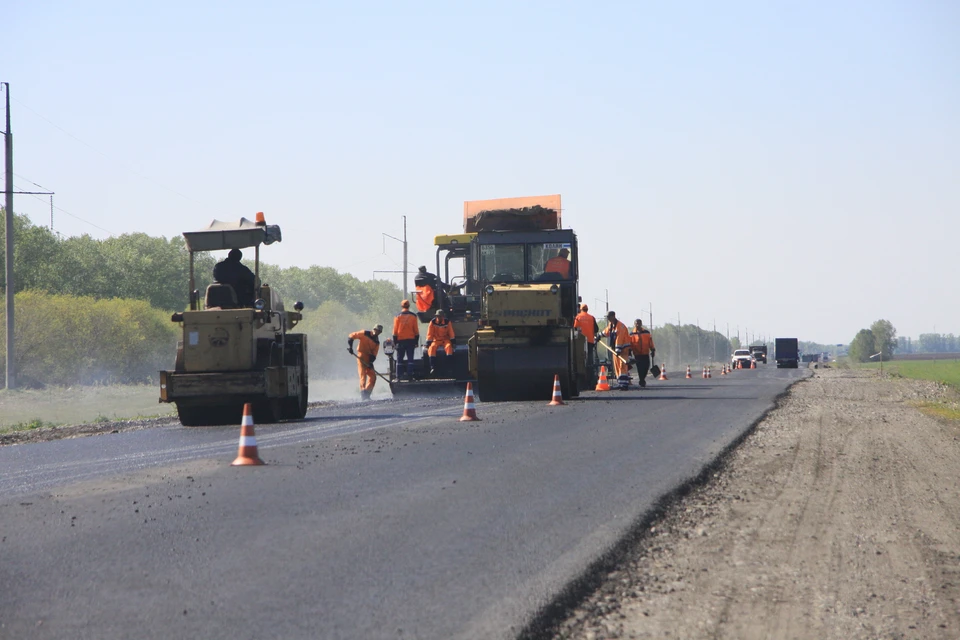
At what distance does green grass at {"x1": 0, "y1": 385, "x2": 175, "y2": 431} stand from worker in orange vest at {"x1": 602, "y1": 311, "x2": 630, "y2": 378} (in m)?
10.4

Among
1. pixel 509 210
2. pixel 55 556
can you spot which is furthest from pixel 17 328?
pixel 55 556

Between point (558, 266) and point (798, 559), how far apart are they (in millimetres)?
16540

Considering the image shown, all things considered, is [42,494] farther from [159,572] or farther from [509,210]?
[509,210]

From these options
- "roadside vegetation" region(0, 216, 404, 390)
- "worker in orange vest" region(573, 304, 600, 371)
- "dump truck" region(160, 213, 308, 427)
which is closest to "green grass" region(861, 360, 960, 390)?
"worker in orange vest" region(573, 304, 600, 371)

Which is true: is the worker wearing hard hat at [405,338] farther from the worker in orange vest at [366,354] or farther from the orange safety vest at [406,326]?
the worker in orange vest at [366,354]

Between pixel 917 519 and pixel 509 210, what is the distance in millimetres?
16350

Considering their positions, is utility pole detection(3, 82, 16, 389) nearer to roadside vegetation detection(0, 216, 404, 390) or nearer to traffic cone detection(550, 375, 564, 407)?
roadside vegetation detection(0, 216, 404, 390)

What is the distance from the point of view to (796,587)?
6.27m

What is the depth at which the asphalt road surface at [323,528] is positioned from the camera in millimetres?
5449

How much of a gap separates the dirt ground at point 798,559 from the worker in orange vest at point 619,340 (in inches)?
542

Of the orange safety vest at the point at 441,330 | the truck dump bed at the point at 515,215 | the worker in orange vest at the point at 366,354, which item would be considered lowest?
the worker in orange vest at the point at 366,354

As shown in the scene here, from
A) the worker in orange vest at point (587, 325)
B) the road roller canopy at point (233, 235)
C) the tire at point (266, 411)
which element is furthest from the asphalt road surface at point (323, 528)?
the worker in orange vest at point (587, 325)

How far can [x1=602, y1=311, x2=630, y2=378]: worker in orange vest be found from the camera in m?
27.0

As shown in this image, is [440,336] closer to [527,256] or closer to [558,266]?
[527,256]
